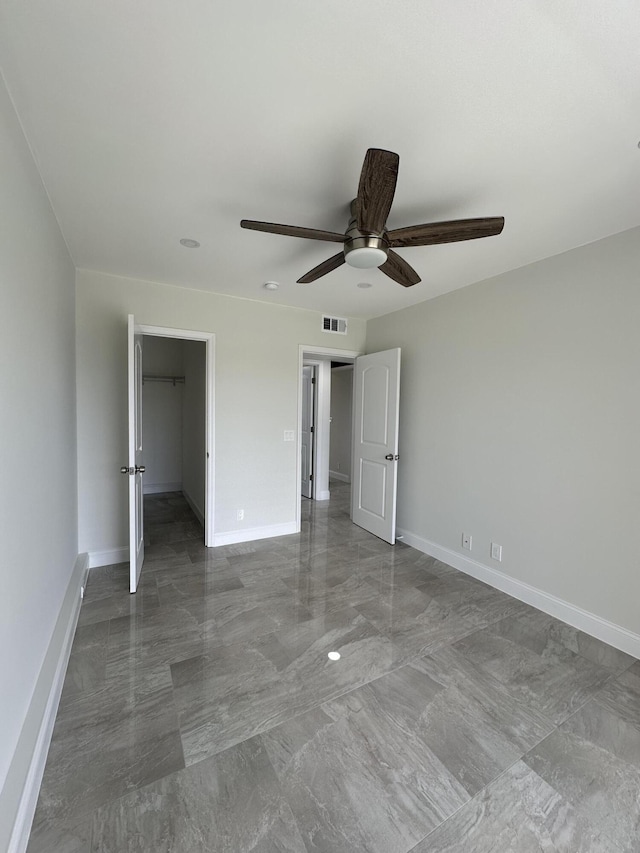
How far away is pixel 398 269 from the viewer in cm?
219

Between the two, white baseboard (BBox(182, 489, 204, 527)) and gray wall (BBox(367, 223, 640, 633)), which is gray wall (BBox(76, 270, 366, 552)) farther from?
gray wall (BBox(367, 223, 640, 633))

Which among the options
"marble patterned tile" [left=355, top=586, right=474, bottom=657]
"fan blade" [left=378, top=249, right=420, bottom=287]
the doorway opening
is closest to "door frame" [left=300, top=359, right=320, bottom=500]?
the doorway opening

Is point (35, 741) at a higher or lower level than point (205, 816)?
higher

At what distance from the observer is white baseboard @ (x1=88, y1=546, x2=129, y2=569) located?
3227 mm

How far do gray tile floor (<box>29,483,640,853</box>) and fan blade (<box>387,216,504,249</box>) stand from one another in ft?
7.67

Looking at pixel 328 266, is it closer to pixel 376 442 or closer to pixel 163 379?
pixel 376 442

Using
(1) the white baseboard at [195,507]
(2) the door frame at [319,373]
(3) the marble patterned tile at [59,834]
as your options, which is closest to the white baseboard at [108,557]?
(1) the white baseboard at [195,507]

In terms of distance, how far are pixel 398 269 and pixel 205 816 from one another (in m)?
2.64

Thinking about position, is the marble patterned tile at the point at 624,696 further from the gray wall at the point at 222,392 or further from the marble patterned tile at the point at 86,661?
the gray wall at the point at 222,392

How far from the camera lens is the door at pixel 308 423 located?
5.56 metres

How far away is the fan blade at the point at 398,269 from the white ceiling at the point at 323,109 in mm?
261

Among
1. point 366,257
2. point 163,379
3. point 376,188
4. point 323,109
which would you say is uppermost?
point 323,109

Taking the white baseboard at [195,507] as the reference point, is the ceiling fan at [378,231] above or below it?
above

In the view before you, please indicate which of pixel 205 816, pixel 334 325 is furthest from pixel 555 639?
pixel 334 325
